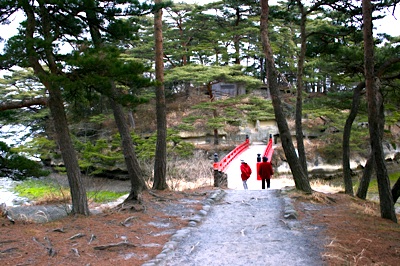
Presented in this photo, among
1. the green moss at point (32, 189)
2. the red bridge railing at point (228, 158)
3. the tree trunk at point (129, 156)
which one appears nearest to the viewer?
the tree trunk at point (129, 156)

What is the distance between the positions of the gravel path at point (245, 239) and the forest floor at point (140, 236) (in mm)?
267

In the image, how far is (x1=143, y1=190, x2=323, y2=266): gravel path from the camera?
224 inches

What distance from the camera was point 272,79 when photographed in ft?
37.0

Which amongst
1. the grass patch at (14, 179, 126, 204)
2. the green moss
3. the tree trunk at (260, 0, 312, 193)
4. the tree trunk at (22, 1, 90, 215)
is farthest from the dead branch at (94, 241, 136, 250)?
the green moss

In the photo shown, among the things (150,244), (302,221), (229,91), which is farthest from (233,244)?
(229,91)

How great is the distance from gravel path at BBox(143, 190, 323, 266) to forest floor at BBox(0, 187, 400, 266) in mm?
267

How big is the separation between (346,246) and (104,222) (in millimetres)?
4800

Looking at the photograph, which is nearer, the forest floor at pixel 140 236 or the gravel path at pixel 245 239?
the forest floor at pixel 140 236

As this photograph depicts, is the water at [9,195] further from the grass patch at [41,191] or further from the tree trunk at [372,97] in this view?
the tree trunk at [372,97]

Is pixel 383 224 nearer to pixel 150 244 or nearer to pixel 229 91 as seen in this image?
pixel 150 244

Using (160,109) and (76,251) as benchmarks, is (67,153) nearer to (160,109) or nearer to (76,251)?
(76,251)

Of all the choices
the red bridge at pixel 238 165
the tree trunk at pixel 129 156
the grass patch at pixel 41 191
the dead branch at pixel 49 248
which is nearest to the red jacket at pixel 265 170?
the red bridge at pixel 238 165

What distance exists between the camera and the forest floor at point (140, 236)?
5574 millimetres

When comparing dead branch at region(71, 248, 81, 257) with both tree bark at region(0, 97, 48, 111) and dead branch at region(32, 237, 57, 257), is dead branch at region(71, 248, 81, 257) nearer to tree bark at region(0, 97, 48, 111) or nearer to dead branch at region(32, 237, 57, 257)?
dead branch at region(32, 237, 57, 257)
